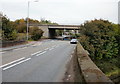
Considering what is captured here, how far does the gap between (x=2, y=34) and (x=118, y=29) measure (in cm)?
2611

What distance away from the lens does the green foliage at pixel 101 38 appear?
33969 mm

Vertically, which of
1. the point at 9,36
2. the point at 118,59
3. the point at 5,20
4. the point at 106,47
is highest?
the point at 5,20

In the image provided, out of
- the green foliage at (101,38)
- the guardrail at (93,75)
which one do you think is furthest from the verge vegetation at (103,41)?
the guardrail at (93,75)

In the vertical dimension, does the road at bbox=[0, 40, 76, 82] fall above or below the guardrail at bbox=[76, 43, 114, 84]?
below

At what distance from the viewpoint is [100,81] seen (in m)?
4.41

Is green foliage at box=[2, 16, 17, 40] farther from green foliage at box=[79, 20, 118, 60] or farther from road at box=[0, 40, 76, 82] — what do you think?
road at box=[0, 40, 76, 82]

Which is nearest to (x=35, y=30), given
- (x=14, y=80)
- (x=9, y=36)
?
(x=9, y=36)

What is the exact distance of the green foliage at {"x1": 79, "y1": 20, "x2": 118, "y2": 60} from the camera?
1337 inches

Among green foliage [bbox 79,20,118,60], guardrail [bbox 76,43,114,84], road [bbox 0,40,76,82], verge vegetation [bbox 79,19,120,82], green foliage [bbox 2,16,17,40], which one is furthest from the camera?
green foliage [bbox 79,20,118,60]

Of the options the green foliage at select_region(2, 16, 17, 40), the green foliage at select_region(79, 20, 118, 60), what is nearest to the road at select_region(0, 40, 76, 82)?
the green foliage at select_region(2, 16, 17, 40)

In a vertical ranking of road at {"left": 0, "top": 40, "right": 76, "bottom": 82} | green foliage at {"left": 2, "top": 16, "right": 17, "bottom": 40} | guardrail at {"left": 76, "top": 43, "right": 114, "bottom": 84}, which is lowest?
road at {"left": 0, "top": 40, "right": 76, "bottom": 82}

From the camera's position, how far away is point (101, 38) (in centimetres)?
3628

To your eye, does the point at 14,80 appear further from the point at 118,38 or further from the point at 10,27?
the point at 118,38

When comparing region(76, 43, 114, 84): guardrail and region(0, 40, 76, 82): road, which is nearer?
region(76, 43, 114, 84): guardrail
